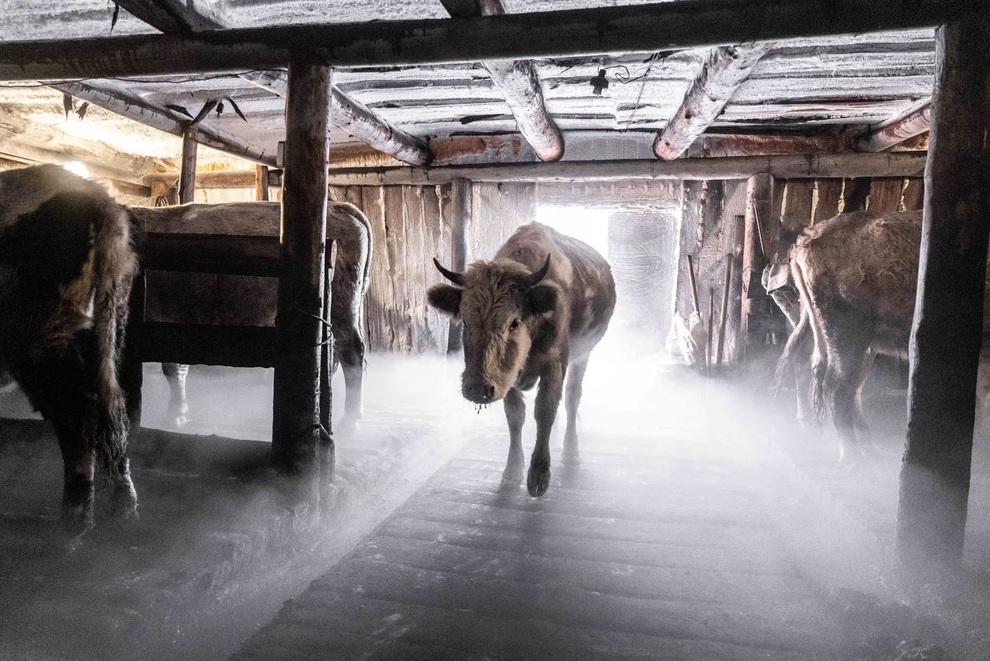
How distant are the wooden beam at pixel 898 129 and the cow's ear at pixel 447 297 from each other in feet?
17.1

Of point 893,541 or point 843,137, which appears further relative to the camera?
point 843,137

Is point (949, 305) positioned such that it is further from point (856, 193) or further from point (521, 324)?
point (856, 193)

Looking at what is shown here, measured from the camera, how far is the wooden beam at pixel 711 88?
3.88 metres

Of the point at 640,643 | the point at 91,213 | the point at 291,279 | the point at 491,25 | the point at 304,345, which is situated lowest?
the point at 640,643

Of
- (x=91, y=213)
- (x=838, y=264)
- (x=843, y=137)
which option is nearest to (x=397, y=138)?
(x=91, y=213)

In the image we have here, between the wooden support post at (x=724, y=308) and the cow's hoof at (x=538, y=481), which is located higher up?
the wooden support post at (x=724, y=308)

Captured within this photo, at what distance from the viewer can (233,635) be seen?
8.84 ft

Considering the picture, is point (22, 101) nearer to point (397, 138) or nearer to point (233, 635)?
point (397, 138)

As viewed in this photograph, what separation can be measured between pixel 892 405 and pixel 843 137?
3.73 meters

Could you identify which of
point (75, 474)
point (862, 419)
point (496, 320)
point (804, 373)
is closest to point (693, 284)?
point (804, 373)

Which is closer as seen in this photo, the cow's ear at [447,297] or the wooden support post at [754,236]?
the cow's ear at [447,297]

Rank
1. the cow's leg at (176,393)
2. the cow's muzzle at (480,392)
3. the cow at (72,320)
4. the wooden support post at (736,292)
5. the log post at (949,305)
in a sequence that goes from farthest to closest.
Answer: the wooden support post at (736,292), the cow's leg at (176,393), the cow's muzzle at (480,392), the cow at (72,320), the log post at (949,305)

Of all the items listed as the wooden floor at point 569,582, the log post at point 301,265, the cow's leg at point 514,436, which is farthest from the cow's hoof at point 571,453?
the log post at point 301,265

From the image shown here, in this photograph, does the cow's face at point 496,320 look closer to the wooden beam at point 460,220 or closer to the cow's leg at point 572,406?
the cow's leg at point 572,406
